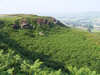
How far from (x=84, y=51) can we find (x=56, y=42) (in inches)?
483

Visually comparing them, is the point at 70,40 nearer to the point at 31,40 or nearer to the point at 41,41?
the point at 41,41

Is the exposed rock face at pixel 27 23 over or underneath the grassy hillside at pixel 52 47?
over

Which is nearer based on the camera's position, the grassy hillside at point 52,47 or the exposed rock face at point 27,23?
the grassy hillside at point 52,47

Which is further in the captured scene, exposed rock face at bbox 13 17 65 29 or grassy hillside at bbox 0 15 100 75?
exposed rock face at bbox 13 17 65 29

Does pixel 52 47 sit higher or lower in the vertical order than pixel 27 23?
lower

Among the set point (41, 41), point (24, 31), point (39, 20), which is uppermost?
point (39, 20)

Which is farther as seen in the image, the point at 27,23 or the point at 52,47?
the point at 27,23

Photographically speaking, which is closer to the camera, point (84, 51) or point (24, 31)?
point (84, 51)

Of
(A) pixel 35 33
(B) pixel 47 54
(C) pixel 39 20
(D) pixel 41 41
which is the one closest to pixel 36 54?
(B) pixel 47 54

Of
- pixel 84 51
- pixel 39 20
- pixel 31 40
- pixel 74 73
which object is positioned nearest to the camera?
pixel 74 73

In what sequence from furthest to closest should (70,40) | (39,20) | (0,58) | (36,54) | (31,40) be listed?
(39,20)
(70,40)
(31,40)
(36,54)
(0,58)

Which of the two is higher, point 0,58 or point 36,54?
point 0,58

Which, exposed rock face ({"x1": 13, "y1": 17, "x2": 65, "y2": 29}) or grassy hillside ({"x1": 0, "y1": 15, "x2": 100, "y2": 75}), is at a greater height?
exposed rock face ({"x1": 13, "y1": 17, "x2": 65, "y2": 29})

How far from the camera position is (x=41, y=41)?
166 feet
